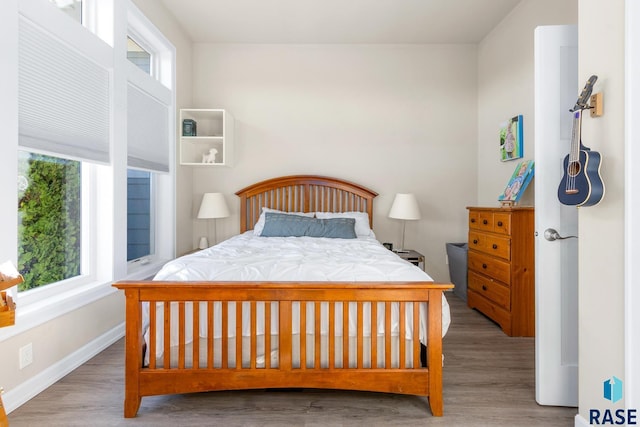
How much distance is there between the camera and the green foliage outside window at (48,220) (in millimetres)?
2012

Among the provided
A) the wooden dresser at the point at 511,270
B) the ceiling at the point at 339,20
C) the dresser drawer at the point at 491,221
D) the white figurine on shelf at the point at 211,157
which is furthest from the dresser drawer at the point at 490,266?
the white figurine on shelf at the point at 211,157

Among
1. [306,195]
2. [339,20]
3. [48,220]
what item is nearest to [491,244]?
[306,195]

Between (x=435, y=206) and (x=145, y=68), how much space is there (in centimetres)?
333

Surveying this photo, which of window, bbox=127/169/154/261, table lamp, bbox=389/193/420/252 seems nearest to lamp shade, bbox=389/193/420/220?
table lamp, bbox=389/193/420/252

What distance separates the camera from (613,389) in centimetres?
140

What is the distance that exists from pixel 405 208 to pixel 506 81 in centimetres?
157

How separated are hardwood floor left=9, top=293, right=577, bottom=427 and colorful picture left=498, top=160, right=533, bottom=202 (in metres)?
1.47

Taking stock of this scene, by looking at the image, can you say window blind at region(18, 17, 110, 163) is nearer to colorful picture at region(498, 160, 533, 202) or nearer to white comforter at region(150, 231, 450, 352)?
white comforter at region(150, 231, 450, 352)

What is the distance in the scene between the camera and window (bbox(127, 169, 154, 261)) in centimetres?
307

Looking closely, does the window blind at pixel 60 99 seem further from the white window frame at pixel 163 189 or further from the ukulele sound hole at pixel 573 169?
the ukulele sound hole at pixel 573 169

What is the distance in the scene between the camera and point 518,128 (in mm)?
3205

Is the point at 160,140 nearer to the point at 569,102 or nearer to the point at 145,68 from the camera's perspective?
the point at 145,68

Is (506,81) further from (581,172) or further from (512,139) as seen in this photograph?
(581,172)
